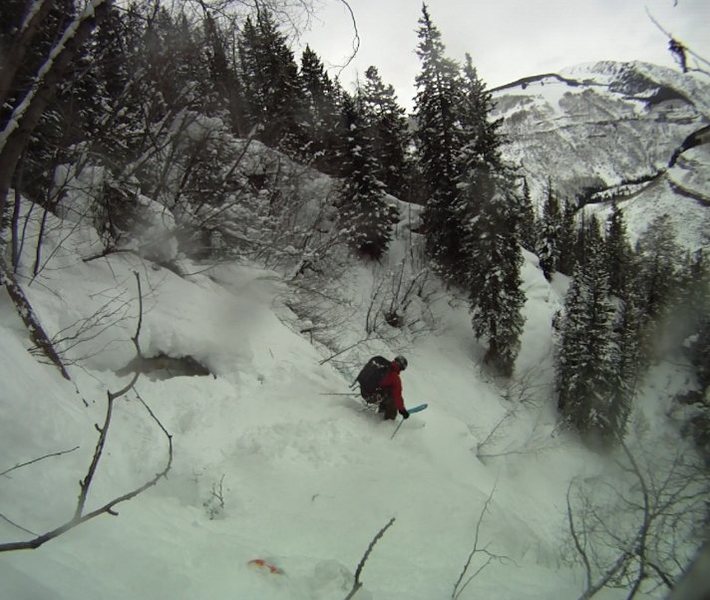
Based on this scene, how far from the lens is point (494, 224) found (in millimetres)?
19109

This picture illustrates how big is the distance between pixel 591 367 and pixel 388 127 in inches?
719

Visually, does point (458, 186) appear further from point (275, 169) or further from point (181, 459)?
point (181, 459)

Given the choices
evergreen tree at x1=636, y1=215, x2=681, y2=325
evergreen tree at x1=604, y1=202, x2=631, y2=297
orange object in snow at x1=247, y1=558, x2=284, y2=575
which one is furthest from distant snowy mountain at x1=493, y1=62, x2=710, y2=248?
orange object in snow at x1=247, y1=558, x2=284, y2=575

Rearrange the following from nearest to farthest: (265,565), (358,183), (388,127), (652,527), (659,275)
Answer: (265,565), (652,527), (358,183), (388,127), (659,275)

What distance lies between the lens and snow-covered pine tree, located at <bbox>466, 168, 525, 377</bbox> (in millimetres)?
18844

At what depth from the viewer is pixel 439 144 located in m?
21.8

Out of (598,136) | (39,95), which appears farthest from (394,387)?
(598,136)

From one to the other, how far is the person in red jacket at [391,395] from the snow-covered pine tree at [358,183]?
45.9 feet

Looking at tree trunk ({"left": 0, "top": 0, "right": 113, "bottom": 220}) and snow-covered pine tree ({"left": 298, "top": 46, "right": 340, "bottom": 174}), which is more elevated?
snow-covered pine tree ({"left": 298, "top": 46, "right": 340, "bottom": 174})

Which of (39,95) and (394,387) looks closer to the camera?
(39,95)

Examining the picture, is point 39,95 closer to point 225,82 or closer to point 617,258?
point 225,82

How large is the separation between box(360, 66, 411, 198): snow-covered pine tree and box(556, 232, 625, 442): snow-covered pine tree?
12995mm

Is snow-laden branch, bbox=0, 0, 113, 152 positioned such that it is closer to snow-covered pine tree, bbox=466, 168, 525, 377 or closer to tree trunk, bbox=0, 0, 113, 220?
tree trunk, bbox=0, 0, 113, 220

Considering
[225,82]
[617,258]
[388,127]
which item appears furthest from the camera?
[617,258]
